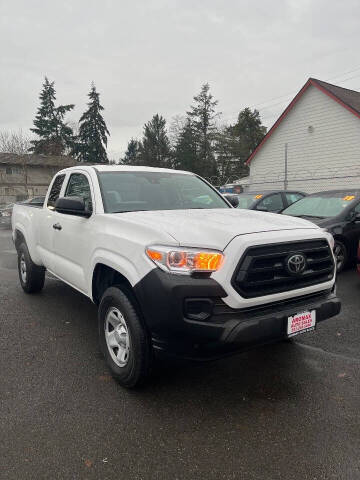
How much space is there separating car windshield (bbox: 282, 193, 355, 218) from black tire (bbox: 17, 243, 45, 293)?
4.89 metres

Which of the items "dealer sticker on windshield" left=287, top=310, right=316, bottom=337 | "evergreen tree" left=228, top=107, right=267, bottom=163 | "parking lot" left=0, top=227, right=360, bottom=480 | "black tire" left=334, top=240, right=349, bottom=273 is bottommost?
"parking lot" left=0, top=227, right=360, bottom=480

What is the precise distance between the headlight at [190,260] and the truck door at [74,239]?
1221mm

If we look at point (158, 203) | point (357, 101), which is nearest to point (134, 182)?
point (158, 203)

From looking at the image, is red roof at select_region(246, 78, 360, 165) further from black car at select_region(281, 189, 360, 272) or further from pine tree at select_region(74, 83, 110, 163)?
pine tree at select_region(74, 83, 110, 163)

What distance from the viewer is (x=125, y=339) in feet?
9.81

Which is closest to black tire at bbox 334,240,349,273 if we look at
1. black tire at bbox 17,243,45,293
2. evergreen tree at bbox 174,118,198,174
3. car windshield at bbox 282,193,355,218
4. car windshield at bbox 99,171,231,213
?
car windshield at bbox 282,193,355,218

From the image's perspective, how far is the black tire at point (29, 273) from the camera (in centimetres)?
545

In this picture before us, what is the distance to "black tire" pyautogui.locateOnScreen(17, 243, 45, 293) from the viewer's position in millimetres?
5445

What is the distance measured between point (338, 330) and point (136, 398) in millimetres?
2540

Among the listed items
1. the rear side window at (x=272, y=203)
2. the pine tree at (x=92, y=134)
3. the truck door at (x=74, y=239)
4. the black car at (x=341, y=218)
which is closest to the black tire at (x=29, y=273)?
the truck door at (x=74, y=239)

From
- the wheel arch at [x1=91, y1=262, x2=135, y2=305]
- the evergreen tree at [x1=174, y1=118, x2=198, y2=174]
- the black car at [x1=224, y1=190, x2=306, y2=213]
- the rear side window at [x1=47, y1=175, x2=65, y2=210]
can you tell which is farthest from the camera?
the evergreen tree at [x1=174, y1=118, x2=198, y2=174]

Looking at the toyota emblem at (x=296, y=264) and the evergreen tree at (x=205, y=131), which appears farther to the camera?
the evergreen tree at (x=205, y=131)

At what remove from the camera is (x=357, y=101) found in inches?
723

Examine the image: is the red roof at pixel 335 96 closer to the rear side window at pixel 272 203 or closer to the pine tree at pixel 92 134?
the rear side window at pixel 272 203
